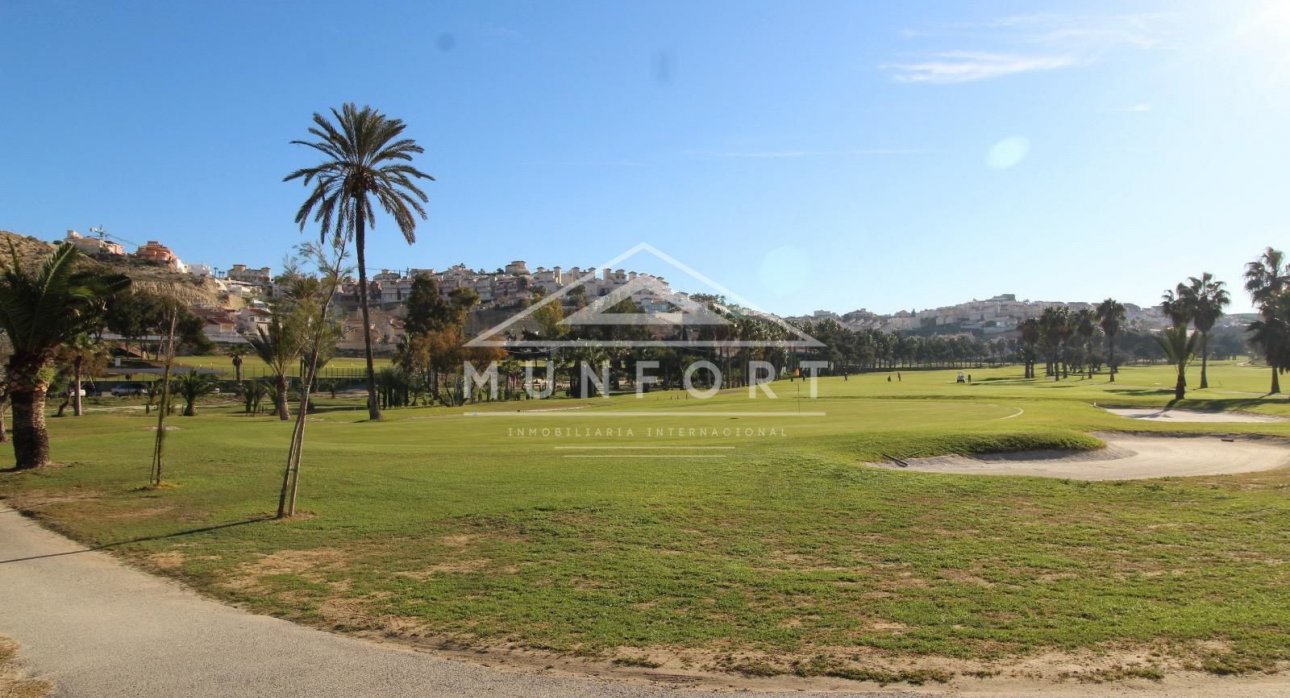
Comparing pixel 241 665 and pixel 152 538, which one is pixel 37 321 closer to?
pixel 152 538

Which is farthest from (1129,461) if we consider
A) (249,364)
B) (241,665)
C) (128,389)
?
(249,364)

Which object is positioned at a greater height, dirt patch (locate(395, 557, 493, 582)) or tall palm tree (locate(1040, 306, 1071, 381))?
tall palm tree (locate(1040, 306, 1071, 381))

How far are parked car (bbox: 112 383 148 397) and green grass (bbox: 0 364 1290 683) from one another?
64.9 m

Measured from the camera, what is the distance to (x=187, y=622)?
359 inches

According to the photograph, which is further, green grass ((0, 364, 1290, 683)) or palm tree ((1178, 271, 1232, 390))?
palm tree ((1178, 271, 1232, 390))

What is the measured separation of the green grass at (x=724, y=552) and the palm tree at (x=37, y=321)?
167 cm

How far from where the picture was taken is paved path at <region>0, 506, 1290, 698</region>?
23.3 feet

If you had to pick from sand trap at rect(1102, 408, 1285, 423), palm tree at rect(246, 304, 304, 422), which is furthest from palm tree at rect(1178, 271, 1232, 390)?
palm tree at rect(246, 304, 304, 422)

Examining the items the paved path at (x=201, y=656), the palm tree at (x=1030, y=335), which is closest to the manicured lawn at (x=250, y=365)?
the paved path at (x=201, y=656)

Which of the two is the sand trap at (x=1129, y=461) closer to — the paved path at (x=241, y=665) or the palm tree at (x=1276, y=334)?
the paved path at (x=241, y=665)

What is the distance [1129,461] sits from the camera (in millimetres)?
26000

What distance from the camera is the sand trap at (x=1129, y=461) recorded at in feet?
A: 76.1

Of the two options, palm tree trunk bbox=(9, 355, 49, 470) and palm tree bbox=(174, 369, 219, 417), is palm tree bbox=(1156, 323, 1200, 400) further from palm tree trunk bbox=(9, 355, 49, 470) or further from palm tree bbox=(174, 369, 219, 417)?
palm tree bbox=(174, 369, 219, 417)

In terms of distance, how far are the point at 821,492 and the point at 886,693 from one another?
33.7ft
